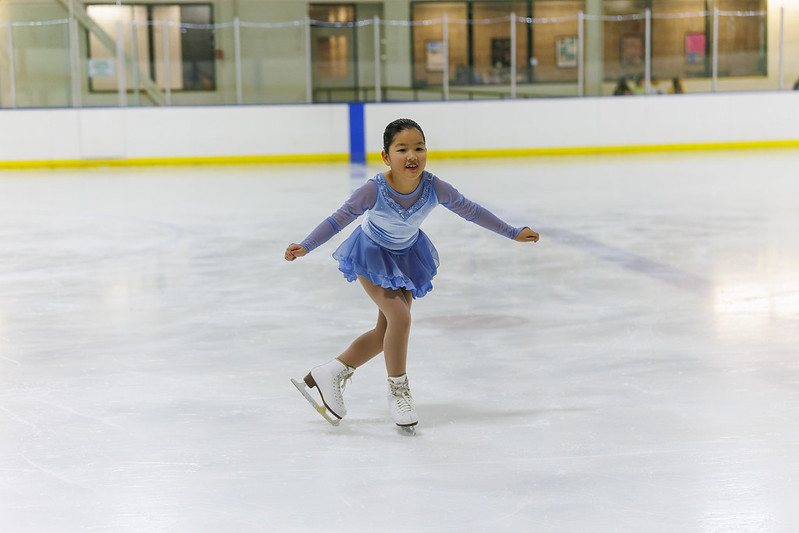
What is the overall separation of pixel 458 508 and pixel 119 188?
10801 mm

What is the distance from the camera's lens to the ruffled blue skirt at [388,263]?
322 centimetres

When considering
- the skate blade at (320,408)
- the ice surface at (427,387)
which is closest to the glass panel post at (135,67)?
the ice surface at (427,387)

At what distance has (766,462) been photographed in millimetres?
2840

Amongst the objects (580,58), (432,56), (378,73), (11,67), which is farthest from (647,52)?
(11,67)

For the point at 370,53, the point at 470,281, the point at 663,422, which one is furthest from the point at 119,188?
the point at 663,422

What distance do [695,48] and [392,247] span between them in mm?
15995

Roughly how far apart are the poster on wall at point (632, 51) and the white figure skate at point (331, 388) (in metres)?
15.6

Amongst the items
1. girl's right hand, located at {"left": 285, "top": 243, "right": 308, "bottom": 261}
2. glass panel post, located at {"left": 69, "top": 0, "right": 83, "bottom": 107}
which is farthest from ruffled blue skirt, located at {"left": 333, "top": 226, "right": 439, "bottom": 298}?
glass panel post, located at {"left": 69, "top": 0, "right": 83, "bottom": 107}

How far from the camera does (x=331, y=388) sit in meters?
3.31

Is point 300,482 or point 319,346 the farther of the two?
point 319,346

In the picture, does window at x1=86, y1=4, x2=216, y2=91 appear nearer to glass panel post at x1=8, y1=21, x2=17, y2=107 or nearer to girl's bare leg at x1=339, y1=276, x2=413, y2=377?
glass panel post at x1=8, y1=21, x2=17, y2=107

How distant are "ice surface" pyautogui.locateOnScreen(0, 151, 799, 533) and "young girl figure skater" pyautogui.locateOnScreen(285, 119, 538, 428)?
14 centimetres

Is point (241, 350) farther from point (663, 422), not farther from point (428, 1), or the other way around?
point (428, 1)

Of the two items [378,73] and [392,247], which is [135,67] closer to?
[378,73]
